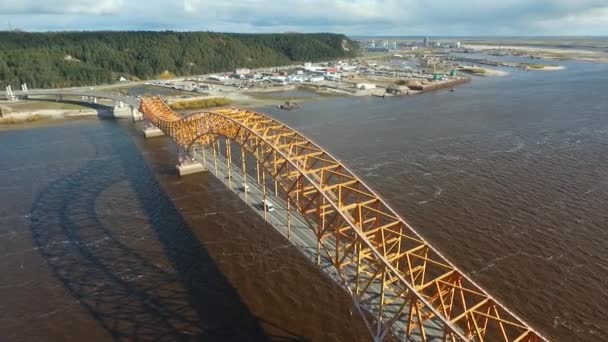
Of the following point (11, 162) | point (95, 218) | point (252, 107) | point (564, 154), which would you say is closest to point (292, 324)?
point (95, 218)

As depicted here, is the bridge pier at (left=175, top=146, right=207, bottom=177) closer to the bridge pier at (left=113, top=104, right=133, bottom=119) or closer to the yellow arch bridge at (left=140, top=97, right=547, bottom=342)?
the yellow arch bridge at (left=140, top=97, right=547, bottom=342)

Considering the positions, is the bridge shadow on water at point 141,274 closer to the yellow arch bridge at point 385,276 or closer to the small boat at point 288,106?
the yellow arch bridge at point 385,276

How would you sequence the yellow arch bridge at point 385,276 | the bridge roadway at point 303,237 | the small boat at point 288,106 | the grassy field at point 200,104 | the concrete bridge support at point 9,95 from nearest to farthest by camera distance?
1. the yellow arch bridge at point 385,276
2. the bridge roadway at point 303,237
3. the small boat at point 288,106
4. the grassy field at point 200,104
5. the concrete bridge support at point 9,95

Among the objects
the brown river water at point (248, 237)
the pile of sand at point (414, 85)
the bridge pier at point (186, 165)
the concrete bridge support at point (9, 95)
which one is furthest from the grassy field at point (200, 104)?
the pile of sand at point (414, 85)

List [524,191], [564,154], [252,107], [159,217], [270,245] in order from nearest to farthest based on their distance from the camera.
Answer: [270,245]
[159,217]
[524,191]
[564,154]
[252,107]

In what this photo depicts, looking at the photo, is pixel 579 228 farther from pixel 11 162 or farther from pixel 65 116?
pixel 65 116

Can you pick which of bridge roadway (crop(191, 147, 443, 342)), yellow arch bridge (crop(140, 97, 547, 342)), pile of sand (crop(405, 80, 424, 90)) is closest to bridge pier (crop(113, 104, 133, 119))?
bridge roadway (crop(191, 147, 443, 342))

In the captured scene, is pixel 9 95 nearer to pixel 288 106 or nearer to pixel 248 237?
pixel 288 106
